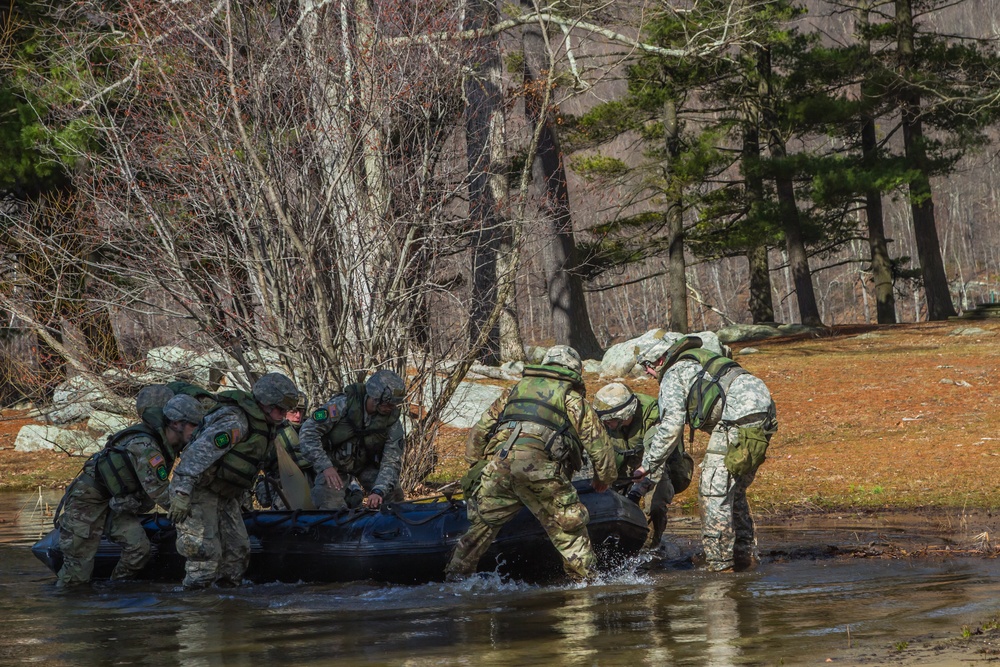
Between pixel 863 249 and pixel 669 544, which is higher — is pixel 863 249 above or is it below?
above

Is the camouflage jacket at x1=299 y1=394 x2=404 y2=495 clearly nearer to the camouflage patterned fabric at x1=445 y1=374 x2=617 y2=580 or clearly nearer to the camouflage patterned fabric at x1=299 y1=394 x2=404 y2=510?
the camouflage patterned fabric at x1=299 y1=394 x2=404 y2=510

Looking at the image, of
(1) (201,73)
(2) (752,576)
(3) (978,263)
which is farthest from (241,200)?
(3) (978,263)

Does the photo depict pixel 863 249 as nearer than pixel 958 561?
No

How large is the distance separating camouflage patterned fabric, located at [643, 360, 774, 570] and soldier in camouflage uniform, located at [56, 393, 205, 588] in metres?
3.48

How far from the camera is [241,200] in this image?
11.9m

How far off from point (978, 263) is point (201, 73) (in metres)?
71.8

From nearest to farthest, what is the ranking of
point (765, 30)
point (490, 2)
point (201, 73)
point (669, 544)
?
point (669, 544), point (201, 73), point (490, 2), point (765, 30)

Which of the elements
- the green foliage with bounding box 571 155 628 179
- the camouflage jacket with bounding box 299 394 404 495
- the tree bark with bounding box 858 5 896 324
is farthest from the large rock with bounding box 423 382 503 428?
the tree bark with bounding box 858 5 896 324

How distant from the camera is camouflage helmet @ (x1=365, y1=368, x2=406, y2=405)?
31.1 feet

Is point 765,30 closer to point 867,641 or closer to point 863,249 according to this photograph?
point 867,641

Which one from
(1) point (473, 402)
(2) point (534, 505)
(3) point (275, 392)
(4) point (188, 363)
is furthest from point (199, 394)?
(1) point (473, 402)

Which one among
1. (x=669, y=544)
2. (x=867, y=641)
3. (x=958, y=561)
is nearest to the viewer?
(x=867, y=641)

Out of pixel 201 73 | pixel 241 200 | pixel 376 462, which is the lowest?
pixel 376 462

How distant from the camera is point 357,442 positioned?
9945 millimetres
